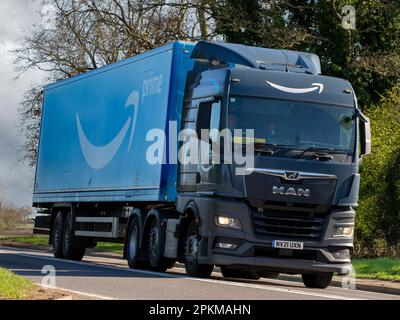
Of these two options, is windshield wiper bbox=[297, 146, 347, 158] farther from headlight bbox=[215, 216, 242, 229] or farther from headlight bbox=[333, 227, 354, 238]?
headlight bbox=[215, 216, 242, 229]

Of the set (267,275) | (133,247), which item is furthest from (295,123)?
(133,247)

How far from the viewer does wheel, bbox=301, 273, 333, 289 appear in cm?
1897

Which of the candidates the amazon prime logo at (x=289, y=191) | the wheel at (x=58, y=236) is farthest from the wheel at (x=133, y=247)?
the wheel at (x=58, y=236)

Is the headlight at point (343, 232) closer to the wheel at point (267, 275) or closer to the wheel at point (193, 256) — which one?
the wheel at point (193, 256)

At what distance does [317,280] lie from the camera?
19.2 metres

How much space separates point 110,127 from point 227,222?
22.2ft

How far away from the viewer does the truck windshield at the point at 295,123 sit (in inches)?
694

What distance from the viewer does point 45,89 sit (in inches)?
1176

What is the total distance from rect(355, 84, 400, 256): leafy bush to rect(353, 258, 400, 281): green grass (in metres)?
4.09

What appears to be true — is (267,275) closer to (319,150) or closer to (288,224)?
(288,224)

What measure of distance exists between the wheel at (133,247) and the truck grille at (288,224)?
433 centimetres

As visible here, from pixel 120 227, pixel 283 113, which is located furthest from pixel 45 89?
pixel 283 113
